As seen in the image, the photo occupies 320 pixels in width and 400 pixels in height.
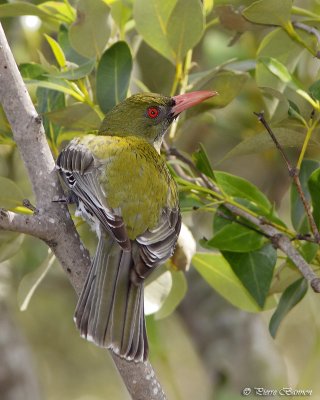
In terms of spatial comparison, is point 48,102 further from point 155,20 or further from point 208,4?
point 208,4

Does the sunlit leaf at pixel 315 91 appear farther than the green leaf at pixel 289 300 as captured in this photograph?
No

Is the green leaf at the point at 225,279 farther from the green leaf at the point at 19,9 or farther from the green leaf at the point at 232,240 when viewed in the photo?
the green leaf at the point at 19,9

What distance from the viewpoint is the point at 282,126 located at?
10.6 feet

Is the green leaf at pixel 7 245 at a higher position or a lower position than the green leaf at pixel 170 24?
lower

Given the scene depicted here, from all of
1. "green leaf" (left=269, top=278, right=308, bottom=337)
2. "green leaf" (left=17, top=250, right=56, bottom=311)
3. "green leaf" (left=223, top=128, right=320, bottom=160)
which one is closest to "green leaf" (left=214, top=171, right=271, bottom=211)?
"green leaf" (left=223, top=128, right=320, bottom=160)

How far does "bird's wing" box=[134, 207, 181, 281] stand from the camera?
3.03 m

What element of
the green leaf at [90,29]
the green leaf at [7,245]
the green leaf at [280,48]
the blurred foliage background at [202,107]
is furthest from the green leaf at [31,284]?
the green leaf at [280,48]

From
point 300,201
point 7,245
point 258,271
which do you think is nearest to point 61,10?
point 7,245

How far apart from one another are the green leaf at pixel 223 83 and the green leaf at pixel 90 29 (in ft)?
1.46

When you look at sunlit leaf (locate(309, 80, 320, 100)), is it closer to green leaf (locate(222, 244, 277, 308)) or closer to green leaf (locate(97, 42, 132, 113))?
green leaf (locate(222, 244, 277, 308))

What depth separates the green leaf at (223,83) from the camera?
338 cm

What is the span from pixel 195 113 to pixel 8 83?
988mm

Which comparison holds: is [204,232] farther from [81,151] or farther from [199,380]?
[199,380]

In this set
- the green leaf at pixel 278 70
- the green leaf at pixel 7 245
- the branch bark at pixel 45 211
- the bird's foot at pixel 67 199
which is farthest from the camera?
the green leaf at pixel 7 245
